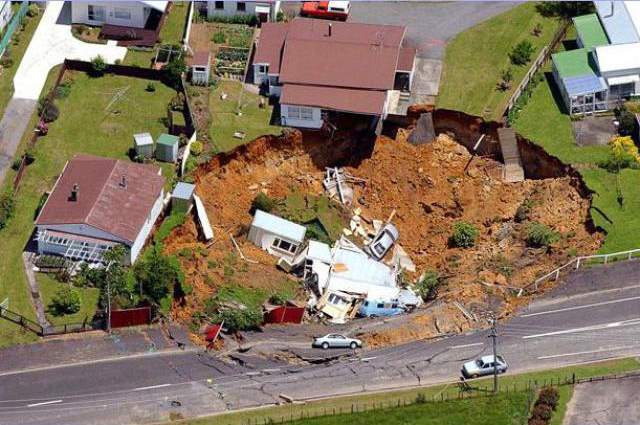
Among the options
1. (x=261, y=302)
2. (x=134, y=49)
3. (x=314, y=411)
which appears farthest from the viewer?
(x=134, y=49)

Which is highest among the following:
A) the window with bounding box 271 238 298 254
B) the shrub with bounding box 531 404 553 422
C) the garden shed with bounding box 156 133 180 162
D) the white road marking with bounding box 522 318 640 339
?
the garden shed with bounding box 156 133 180 162

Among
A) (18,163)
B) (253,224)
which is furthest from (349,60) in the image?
(18,163)

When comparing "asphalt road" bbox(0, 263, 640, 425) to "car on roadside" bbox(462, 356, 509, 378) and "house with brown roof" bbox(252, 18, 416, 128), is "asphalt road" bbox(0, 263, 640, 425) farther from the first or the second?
"house with brown roof" bbox(252, 18, 416, 128)

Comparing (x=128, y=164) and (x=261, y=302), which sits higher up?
(x=128, y=164)

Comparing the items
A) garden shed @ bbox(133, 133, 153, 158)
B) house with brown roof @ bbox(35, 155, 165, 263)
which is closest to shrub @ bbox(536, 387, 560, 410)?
house with brown roof @ bbox(35, 155, 165, 263)

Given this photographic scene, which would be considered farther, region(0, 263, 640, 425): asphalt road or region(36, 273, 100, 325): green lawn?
region(36, 273, 100, 325): green lawn

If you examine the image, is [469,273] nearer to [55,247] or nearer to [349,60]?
[349,60]

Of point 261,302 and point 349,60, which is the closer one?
point 261,302
